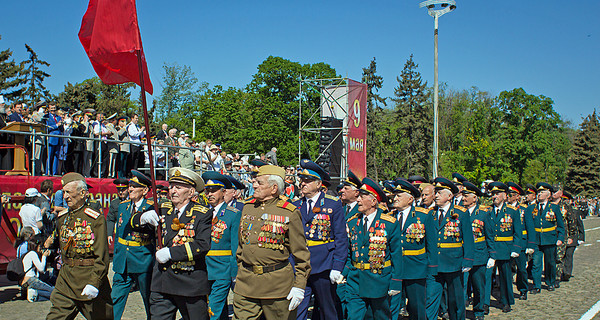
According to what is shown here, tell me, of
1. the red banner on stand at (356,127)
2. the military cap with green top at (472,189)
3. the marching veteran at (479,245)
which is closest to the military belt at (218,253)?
the marching veteran at (479,245)

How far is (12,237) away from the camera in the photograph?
11.3 meters

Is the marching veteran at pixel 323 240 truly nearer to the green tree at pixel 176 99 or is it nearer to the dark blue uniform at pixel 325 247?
the dark blue uniform at pixel 325 247

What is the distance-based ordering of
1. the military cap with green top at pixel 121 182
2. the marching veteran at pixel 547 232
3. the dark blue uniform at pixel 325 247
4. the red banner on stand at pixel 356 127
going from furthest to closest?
the red banner on stand at pixel 356 127 < the marching veteran at pixel 547 232 < the military cap with green top at pixel 121 182 < the dark blue uniform at pixel 325 247

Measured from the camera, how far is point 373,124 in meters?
55.6

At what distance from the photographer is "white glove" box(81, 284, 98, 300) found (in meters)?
5.80

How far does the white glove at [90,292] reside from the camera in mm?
5801

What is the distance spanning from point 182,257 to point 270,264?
0.93 m

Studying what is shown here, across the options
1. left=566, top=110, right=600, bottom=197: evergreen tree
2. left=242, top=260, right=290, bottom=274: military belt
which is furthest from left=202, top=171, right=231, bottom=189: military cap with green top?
left=566, top=110, right=600, bottom=197: evergreen tree

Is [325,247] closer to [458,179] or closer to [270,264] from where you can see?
[270,264]

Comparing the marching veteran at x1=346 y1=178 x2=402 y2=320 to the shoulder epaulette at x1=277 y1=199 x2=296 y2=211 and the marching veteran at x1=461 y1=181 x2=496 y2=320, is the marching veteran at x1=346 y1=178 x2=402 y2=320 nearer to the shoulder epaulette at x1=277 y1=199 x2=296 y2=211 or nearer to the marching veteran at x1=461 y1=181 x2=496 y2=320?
the shoulder epaulette at x1=277 y1=199 x2=296 y2=211

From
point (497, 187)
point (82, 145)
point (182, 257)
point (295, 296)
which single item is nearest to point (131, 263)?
point (182, 257)

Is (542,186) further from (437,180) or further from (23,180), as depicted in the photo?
(23,180)

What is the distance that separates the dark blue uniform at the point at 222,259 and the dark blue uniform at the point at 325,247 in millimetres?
1038

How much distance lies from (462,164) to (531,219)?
46.4m
